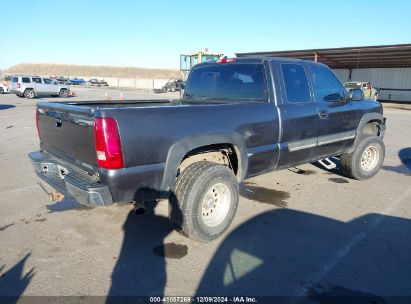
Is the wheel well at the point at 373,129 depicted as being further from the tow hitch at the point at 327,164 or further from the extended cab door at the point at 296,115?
the extended cab door at the point at 296,115

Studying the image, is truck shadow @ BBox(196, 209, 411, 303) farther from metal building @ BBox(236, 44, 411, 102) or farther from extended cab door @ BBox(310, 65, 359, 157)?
metal building @ BBox(236, 44, 411, 102)

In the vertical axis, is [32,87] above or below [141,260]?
above

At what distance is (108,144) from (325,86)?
354 cm

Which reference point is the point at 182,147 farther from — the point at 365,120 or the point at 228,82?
the point at 365,120

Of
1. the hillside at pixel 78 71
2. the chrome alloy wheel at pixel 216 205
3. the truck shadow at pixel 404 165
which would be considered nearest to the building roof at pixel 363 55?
the truck shadow at pixel 404 165

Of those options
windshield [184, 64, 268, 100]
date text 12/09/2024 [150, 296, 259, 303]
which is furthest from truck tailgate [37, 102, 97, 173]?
windshield [184, 64, 268, 100]

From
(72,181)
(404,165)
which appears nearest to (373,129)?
(404,165)

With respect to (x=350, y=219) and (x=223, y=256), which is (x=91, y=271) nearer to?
(x=223, y=256)

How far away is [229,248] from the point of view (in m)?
3.58

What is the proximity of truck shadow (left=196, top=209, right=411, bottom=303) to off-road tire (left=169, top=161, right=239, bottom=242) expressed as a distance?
0.94 feet

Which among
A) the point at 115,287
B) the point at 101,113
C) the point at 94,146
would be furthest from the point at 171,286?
the point at 101,113

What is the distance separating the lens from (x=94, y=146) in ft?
9.97

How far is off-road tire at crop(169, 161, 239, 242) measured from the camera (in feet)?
11.4

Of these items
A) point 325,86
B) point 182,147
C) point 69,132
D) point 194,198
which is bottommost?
point 194,198
